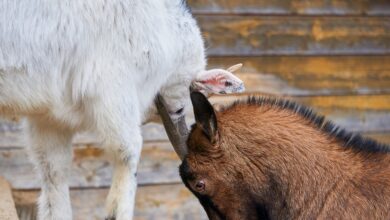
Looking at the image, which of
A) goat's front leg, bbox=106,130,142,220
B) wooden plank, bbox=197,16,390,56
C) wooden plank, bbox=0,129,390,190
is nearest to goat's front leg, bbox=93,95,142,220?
goat's front leg, bbox=106,130,142,220

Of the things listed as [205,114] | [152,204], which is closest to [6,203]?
[152,204]

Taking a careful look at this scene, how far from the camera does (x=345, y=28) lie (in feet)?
26.9

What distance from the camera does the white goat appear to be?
5383 millimetres

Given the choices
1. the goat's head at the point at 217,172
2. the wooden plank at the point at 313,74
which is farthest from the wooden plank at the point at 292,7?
the goat's head at the point at 217,172

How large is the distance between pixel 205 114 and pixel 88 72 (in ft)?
4.24

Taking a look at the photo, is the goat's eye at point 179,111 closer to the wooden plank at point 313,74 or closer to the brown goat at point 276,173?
the wooden plank at point 313,74

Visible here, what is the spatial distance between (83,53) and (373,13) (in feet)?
11.6

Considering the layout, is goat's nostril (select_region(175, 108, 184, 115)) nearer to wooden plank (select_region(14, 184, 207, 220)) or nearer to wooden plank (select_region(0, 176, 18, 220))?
wooden plank (select_region(0, 176, 18, 220))

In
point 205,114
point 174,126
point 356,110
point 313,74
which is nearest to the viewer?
point 205,114

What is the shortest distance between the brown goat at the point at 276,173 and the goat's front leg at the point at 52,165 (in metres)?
1.77

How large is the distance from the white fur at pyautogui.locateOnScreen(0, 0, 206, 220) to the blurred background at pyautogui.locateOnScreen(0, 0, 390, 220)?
4.72ft

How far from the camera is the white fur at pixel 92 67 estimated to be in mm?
5375

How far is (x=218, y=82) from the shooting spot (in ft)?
20.2

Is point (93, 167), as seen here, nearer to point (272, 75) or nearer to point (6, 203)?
point (6, 203)
